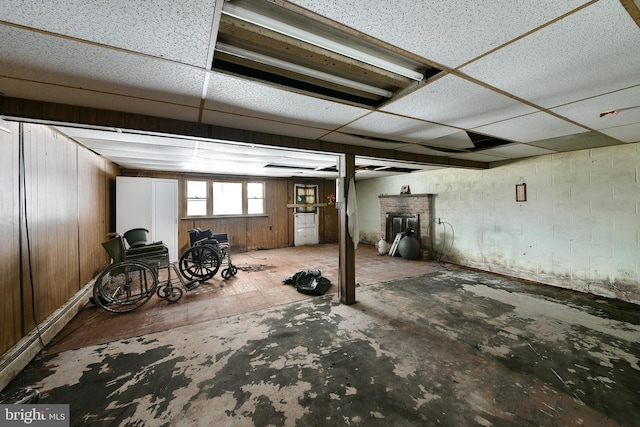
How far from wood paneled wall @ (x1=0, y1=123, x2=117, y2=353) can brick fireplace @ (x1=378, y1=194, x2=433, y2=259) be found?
642cm

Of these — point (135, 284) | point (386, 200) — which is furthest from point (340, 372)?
point (386, 200)

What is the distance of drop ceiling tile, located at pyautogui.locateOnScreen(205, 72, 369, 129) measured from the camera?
168 centimetres

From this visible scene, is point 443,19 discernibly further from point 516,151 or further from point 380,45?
point 516,151

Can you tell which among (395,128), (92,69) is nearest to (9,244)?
(92,69)

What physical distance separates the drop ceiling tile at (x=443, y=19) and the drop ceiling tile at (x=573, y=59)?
13 centimetres

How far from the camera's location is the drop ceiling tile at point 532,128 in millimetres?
2371

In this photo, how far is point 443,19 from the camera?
107cm

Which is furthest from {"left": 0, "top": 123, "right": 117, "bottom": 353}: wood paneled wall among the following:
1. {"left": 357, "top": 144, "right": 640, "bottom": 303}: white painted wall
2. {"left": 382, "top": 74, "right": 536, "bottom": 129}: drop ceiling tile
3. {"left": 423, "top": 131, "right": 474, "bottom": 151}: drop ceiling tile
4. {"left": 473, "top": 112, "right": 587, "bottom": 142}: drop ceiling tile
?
{"left": 357, "top": 144, "right": 640, "bottom": 303}: white painted wall

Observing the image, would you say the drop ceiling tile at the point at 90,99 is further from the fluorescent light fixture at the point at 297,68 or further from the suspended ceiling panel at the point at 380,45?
the fluorescent light fixture at the point at 297,68

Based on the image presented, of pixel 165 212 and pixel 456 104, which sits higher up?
pixel 456 104

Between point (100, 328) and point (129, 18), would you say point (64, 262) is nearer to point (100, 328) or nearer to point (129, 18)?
point (100, 328)

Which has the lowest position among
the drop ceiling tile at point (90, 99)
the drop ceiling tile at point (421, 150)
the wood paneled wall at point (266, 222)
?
the wood paneled wall at point (266, 222)

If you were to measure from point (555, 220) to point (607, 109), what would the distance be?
2635mm

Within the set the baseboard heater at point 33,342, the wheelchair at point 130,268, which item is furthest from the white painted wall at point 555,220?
the baseboard heater at point 33,342
